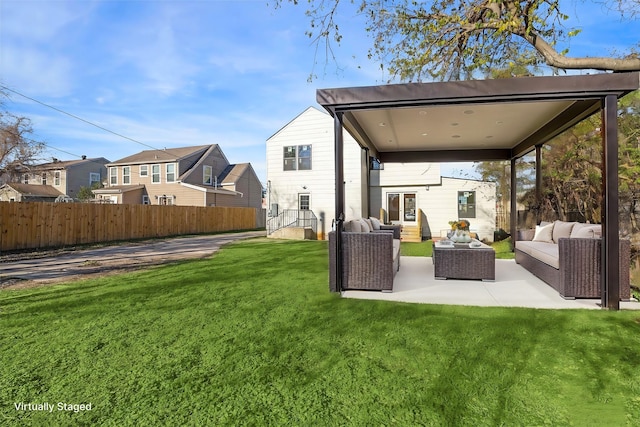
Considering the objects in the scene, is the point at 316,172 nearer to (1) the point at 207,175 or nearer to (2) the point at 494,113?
(2) the point at 494,113

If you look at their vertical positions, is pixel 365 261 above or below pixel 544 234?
below

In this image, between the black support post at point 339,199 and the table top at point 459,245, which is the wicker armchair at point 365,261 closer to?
the black support post at point 339,199

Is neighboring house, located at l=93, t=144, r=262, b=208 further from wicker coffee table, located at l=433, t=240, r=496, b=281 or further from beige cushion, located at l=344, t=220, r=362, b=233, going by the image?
wicker coffee table, located at l=433, t=240, r=496, b=281

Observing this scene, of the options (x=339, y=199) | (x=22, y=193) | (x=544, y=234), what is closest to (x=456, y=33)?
(x=544, y=234)

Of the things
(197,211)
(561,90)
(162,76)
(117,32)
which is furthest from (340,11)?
(197,211)

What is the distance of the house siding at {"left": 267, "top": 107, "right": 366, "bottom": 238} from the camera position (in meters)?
14.1

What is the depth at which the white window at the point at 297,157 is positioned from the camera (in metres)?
14.8

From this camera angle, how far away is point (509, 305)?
3.94m

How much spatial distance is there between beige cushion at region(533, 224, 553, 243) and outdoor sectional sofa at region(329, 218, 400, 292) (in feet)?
12.7

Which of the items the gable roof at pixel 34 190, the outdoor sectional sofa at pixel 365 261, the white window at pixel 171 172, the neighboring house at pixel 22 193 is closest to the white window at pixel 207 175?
the white window at pixel 171 172

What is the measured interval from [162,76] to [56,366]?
12.7 m

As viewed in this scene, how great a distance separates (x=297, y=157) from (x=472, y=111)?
10.2m

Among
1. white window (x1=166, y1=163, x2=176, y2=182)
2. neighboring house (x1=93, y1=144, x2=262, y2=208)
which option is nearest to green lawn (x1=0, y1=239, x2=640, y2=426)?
neighboring house (x1=93, y1=144, x2=262, y2=208)

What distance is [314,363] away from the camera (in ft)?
8.21
